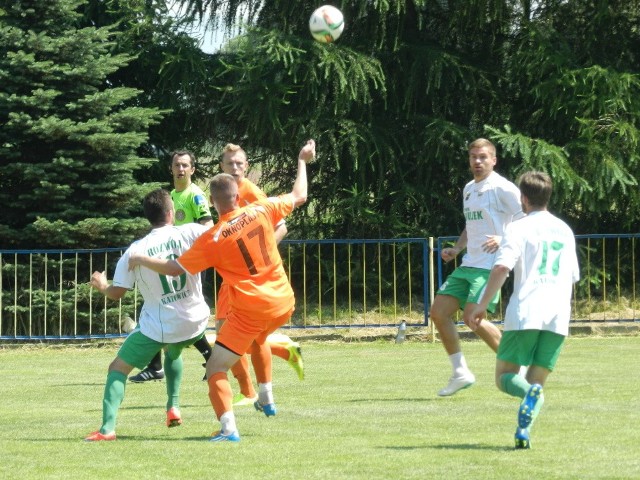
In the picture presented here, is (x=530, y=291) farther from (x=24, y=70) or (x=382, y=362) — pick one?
(x=24, y=70)

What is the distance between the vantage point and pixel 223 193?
7.62m

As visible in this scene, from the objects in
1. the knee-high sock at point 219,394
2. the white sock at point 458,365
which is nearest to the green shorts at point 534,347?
the knee-high sock at point 219,394

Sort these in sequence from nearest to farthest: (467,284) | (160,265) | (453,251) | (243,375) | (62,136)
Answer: (160,265), (243,375), (467,284), (453,251), (62,136)

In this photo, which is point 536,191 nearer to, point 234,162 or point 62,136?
point 234,162

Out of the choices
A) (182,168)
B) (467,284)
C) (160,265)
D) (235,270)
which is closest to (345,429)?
(235,270)

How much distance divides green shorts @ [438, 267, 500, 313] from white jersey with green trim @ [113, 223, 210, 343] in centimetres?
267

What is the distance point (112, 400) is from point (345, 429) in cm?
153

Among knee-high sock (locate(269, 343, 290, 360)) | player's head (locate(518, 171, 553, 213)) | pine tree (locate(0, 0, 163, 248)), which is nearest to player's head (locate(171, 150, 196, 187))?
knee-high sock (locate(269, 343, 290, 360))

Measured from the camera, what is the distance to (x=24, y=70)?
683 inches

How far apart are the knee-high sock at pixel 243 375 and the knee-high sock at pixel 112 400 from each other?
1279mm

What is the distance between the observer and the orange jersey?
24.6ft

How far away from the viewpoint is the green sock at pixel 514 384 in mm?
7059

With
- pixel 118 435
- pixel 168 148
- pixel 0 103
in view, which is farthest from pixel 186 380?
pixel 168 148

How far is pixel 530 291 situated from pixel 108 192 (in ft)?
37.7
